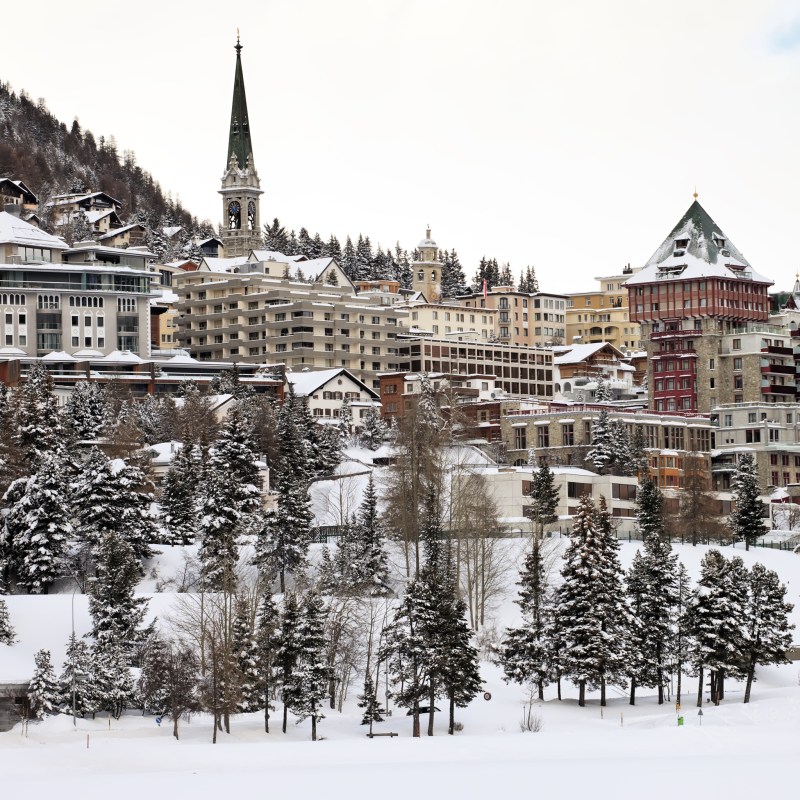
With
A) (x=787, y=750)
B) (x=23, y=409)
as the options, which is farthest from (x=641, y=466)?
(x=787, y=750)

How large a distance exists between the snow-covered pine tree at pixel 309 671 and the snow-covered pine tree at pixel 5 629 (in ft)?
47.6

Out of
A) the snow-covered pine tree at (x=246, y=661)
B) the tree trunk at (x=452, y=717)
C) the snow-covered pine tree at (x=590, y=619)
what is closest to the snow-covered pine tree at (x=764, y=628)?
the snow-covered pine tree at (x=590, y=619)

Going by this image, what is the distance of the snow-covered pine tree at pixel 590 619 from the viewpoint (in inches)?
3487

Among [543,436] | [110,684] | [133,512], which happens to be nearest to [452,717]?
[110,684]

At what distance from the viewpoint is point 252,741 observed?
81.1m

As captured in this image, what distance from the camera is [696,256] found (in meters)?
173

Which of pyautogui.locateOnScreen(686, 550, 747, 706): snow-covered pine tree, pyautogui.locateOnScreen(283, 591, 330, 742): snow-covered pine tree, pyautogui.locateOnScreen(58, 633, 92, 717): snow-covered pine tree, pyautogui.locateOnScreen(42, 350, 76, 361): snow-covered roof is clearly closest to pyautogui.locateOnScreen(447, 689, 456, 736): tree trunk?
pyautogui.locateOnScreen(283, 591, 330, 742): snow-covered pine tree

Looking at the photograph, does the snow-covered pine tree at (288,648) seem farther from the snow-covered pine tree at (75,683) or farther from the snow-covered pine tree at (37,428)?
the snow-covered pine tree at (37,428)

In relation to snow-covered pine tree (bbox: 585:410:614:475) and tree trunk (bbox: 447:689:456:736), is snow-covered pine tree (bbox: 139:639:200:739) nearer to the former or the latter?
tree trunk (bbox: 447:689:456:736)

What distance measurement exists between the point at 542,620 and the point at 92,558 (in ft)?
82.9

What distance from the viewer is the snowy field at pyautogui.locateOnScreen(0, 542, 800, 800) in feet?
225

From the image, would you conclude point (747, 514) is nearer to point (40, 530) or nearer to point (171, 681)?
point (40, 530)

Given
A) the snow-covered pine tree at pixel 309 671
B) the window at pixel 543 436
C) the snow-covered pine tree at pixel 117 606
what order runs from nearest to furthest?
the snow-covered pine tree at pixel 309 671
the snow-covered pine tree at pixel 117 606
the window at pixel 543 436

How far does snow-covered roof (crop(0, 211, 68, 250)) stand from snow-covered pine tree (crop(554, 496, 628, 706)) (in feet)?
321
